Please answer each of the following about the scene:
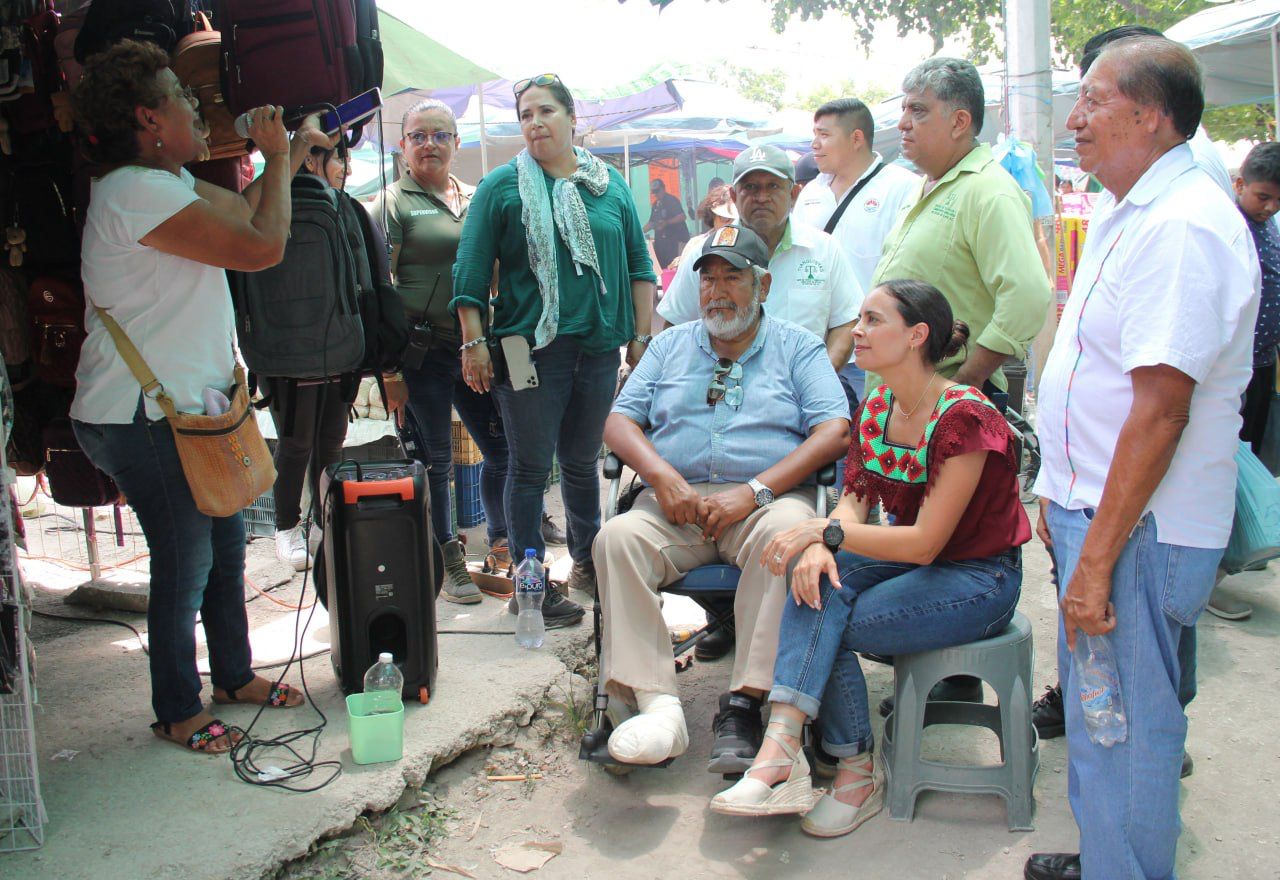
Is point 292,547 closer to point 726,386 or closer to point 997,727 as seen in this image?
point 726,386

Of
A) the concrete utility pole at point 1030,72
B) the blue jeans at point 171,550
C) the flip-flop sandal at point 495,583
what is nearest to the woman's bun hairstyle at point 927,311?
the blue jeans at point 171,550

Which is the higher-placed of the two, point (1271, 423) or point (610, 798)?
point (1271, 423)

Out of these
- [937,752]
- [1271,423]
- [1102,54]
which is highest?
[1102,54]

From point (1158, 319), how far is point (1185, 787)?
5.84 feet

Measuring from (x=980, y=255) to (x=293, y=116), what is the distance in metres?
2.30

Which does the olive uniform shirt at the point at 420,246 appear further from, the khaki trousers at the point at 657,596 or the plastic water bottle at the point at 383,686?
the plastic water bottle at the point at 383,686

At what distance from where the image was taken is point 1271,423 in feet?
14.4

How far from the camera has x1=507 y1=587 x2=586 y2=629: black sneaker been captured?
166 inches

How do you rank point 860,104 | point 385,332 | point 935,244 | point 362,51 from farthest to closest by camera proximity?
1. point 860,104
2. point 385,332
3. point 935,244
4. point 362,51

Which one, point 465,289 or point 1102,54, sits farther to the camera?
point 465,289

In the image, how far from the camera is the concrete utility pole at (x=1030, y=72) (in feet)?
24.0

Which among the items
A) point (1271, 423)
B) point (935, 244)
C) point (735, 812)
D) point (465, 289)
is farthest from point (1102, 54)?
point (1271, 423)

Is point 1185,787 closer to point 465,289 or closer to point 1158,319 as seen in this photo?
point 1158,319

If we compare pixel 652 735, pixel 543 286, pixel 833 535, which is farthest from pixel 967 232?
pixel 652 735
